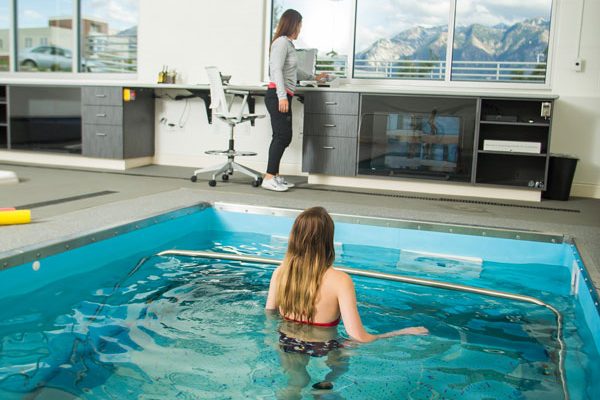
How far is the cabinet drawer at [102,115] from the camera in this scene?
6.59 m

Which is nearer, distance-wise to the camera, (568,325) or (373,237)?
(568,325)

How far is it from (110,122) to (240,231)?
9.95ft

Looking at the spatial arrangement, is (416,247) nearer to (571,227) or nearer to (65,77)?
(571,227)

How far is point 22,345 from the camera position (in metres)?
2.17

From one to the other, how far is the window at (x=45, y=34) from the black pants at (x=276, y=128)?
3.43 m

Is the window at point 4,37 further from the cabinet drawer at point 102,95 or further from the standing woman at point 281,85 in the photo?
the standing woman at point 281,85

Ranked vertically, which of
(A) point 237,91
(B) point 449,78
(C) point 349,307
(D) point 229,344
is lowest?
(D) point 229,344

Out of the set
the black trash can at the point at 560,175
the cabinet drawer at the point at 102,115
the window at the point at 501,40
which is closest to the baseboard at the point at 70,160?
the cabinet drawer at the point at 102,115

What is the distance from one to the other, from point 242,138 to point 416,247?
3.53 meters

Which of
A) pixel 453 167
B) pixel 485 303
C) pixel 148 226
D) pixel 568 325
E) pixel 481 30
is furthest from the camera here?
pixel 481 30

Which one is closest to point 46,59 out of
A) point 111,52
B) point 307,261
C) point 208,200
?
point 111,52

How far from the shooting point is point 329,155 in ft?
19.6

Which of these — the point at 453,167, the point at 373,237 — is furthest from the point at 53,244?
the point at 453,167

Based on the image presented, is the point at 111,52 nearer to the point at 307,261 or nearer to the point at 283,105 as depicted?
the point at 283,105
